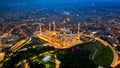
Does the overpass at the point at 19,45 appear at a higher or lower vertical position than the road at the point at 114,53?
higher

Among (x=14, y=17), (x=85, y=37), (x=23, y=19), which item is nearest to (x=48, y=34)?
(x=85, y=37)

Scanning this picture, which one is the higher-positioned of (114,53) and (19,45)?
(19,45)

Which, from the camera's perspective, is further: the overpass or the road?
the overpass

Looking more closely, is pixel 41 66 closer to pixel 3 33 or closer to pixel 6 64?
pixel 6 64

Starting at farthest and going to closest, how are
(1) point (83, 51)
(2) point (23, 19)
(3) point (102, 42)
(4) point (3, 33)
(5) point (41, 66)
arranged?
(2) point (23, 19) < (4) point (3, 33) < (3) point (102, 42) < (1) point (83, 51) < (5) point (41, 66)

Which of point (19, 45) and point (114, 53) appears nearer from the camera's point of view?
point (114, 53)

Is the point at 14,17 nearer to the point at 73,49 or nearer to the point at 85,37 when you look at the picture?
the point at 85,37

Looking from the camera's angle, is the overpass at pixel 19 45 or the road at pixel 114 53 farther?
the overpass at pixel 19 45

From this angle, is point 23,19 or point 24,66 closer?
point 24,66

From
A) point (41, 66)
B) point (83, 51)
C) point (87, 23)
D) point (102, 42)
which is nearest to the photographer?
point (41, 66)

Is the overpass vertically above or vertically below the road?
above
